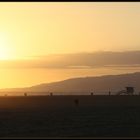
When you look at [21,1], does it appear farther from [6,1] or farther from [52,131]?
[52,131]

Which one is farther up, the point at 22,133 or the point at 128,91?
the point at 128,91

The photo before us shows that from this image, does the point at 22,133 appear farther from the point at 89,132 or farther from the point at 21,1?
the point at 21,1

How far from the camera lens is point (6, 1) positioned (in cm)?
374

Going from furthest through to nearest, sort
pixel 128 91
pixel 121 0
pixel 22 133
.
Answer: pixel 128 91 → pixel 22 133 → pixel 121 0

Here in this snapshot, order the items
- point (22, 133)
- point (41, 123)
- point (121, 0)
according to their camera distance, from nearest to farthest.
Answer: point (121, 0), point (22, 133), point (41, 123)

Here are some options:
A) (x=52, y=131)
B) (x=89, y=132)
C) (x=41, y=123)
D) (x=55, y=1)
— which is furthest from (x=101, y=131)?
(x=55, y=1)

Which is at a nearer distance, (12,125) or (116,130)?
(116,130)

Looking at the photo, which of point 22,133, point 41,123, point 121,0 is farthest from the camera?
point 41,123

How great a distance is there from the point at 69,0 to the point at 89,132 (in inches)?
674

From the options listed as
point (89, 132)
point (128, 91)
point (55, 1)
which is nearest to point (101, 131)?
point (89, 132)

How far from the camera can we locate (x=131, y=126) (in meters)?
23.2

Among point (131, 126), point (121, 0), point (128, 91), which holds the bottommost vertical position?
point (121, 0)

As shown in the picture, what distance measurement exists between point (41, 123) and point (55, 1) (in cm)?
2177

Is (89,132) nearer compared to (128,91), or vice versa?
(89,132)
